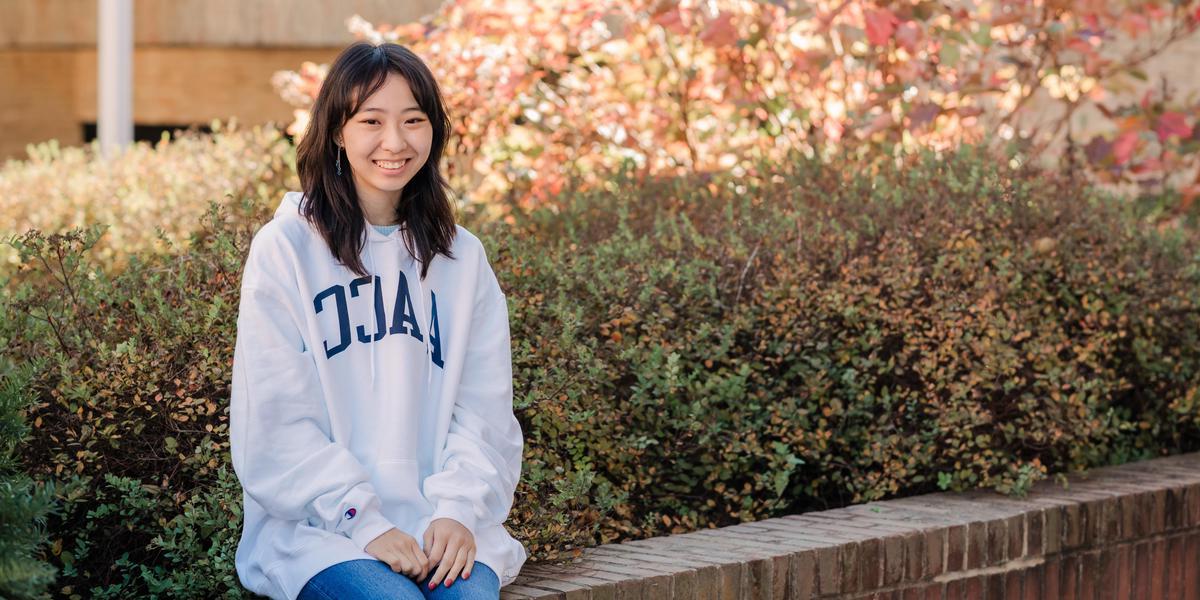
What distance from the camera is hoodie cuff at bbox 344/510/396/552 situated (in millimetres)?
2762

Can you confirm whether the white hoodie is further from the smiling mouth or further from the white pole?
the white pole

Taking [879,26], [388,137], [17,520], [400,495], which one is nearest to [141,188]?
[879,26]

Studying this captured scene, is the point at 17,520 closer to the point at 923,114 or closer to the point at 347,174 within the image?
the point at 347,174

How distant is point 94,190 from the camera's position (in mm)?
6672

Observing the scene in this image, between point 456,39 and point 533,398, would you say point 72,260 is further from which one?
point 456,39

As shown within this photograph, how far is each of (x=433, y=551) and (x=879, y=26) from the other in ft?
11.2

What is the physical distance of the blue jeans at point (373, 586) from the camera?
268 centimetres

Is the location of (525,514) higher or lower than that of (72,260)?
lower

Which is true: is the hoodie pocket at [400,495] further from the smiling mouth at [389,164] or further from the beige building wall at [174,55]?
the beige building wall at [174,55]

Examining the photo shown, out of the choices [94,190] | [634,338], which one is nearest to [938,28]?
[634,338]

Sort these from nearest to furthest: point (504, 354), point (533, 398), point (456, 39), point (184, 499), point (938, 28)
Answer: point (504, 354) < point (184, 499) < point (533, 398) < point (938, 28) < point (456, 39)

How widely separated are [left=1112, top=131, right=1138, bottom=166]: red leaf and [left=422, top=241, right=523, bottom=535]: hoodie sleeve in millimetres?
3510

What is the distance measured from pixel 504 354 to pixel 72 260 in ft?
4.53

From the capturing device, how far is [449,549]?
2803 millimetres
